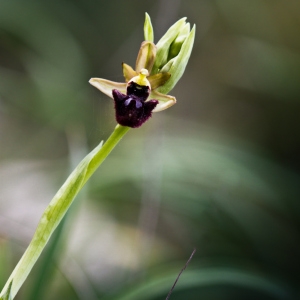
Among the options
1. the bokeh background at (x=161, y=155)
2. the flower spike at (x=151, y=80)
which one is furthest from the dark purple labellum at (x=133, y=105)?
the bokeh background at (x=161, y=155)

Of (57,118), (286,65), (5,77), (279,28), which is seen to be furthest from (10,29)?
(279,28)

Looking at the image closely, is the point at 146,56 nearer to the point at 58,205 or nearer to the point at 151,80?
the point at 151,80

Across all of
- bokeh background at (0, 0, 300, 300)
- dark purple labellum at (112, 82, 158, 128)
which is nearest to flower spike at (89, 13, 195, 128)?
dark purple labellum at (112, 82, 158, 128)

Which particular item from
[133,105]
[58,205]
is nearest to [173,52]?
[133,105]

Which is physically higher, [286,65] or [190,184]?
[286,65]

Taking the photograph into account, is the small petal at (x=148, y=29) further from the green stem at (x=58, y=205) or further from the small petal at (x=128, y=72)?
the green stem at (x=58, y=205)

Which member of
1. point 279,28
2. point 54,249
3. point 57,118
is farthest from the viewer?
point 279,28

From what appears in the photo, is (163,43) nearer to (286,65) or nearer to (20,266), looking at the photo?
(20,266)
